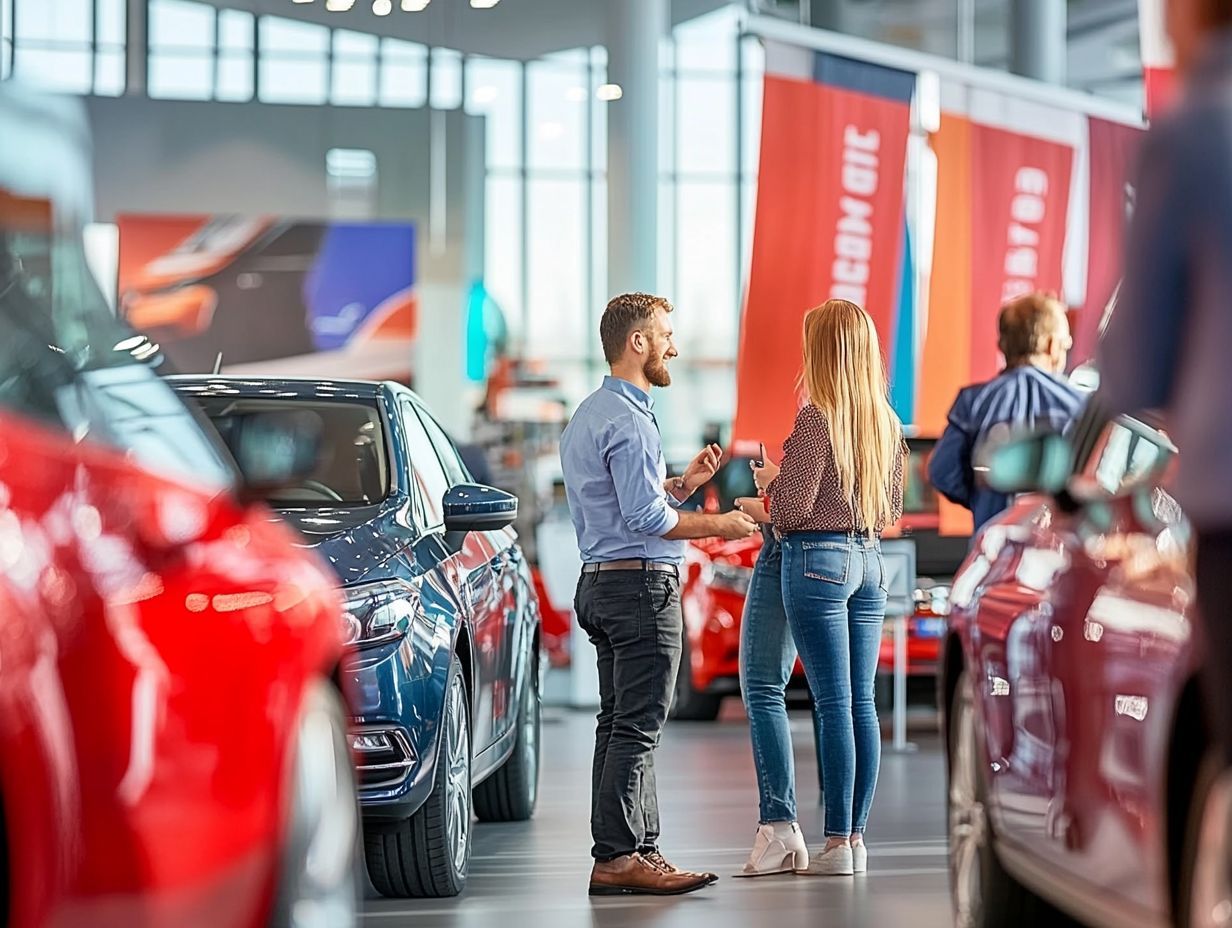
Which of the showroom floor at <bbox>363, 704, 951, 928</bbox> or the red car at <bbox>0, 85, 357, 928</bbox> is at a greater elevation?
the red car at <bbox>0, 85, 357, 928</bbox>

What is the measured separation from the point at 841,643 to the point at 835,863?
72 centimetres

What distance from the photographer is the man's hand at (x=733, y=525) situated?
6602 millimetres

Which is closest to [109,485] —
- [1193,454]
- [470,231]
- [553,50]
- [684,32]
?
[1193,454]

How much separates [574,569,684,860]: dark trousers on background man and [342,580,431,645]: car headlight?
0.70 meters

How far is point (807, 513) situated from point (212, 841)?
4.07m

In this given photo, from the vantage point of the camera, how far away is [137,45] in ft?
85.3

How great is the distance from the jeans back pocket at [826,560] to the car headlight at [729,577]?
191 inches

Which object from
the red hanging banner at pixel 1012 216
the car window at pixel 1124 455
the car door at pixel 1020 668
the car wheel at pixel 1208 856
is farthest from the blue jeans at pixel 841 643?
the red hanging banner at pixel 1012 216

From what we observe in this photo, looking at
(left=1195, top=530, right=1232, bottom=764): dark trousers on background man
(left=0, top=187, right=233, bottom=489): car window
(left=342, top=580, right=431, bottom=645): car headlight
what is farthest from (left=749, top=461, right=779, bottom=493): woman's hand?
(left=1195, top=530, right=1232, bottom=764): dark trousers on background man

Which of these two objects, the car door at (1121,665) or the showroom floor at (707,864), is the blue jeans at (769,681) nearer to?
the showroom floor at (707,864)

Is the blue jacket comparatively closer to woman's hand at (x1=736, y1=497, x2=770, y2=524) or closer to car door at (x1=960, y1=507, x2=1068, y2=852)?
woman's hand at (x1=736, y1=497, x2=770, y2=524)

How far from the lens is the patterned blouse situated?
6859mm

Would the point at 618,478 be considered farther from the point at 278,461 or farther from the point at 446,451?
the point at 278,461

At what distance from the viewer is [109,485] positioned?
10.1 feet
